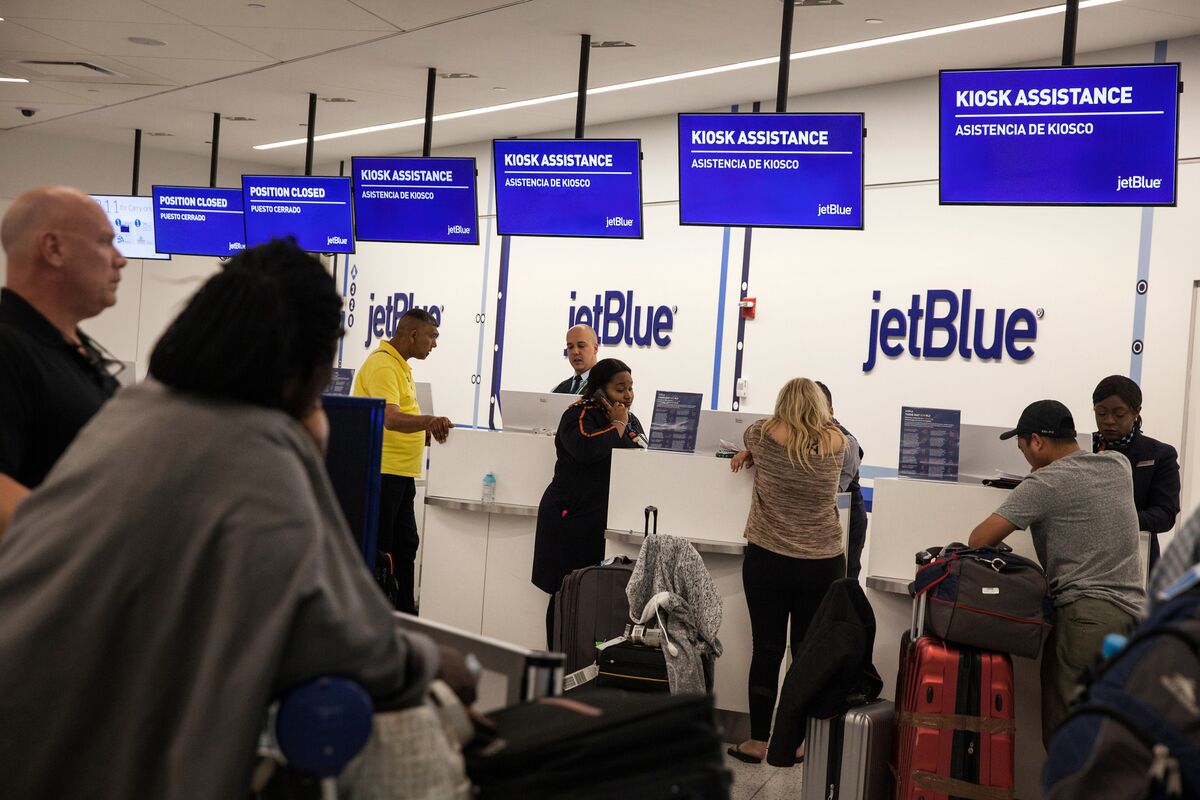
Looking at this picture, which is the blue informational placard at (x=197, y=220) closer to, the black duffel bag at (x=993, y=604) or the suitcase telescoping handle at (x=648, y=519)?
the suitcase telescoping handle at (x=648, y=519)

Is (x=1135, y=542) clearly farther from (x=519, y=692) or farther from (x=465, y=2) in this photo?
(x=465, y=2)

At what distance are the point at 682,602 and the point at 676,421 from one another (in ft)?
5.29

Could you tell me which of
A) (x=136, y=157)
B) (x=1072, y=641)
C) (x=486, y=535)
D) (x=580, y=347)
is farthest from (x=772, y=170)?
(x=136, y=157)

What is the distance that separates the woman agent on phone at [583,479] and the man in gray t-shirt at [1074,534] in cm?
191

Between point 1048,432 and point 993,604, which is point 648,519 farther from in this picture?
point 1048,432

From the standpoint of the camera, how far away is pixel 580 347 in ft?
22.0

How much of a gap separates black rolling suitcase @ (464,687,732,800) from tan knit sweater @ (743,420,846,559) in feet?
10.0

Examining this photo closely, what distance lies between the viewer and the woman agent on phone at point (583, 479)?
5324mm

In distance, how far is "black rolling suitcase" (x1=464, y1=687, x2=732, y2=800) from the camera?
1517 millimetres

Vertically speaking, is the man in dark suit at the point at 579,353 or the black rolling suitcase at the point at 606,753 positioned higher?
the man in dark suit at the point at 579,353

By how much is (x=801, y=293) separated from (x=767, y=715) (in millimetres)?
4130

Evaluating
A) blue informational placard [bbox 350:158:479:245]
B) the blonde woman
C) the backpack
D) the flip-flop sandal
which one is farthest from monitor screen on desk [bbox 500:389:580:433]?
the backpack

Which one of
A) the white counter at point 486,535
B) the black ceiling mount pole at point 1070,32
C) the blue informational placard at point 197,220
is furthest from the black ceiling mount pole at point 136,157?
the black ceiling mount pole at point 1070,32

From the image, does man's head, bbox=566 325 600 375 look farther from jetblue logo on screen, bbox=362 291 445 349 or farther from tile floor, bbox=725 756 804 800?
jetblue logo on screen, bbox=362 291 445 349
